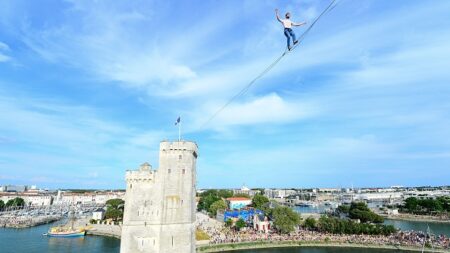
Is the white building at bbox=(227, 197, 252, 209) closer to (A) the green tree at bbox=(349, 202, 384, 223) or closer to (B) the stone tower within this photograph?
(A) the green tree at bbox=(349, 202, 384, 223)

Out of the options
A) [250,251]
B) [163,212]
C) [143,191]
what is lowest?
[250,251]

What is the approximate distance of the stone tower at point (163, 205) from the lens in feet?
71.6

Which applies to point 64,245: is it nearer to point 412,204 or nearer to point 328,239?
point 328,239

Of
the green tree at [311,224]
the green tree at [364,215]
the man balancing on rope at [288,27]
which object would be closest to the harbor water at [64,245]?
the green tree at [311,224]

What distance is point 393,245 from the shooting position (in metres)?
43.8

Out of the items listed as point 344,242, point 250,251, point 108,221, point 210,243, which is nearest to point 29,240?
point 108,221

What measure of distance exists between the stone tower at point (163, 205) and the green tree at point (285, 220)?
30178 mm

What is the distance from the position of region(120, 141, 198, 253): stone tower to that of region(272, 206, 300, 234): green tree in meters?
30.2

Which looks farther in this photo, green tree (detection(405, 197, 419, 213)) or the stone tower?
green tree (detection(405, 197, 419, 213))

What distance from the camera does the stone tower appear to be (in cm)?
2183

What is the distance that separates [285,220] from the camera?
50219 mm

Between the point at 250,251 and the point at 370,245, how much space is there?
17.2 meters

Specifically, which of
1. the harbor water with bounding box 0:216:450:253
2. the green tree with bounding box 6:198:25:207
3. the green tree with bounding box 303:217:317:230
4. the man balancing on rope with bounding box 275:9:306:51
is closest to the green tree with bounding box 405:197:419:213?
the harbor water with bounding box 0:216:450:253

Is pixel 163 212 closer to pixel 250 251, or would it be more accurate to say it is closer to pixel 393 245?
pixel 250 251
